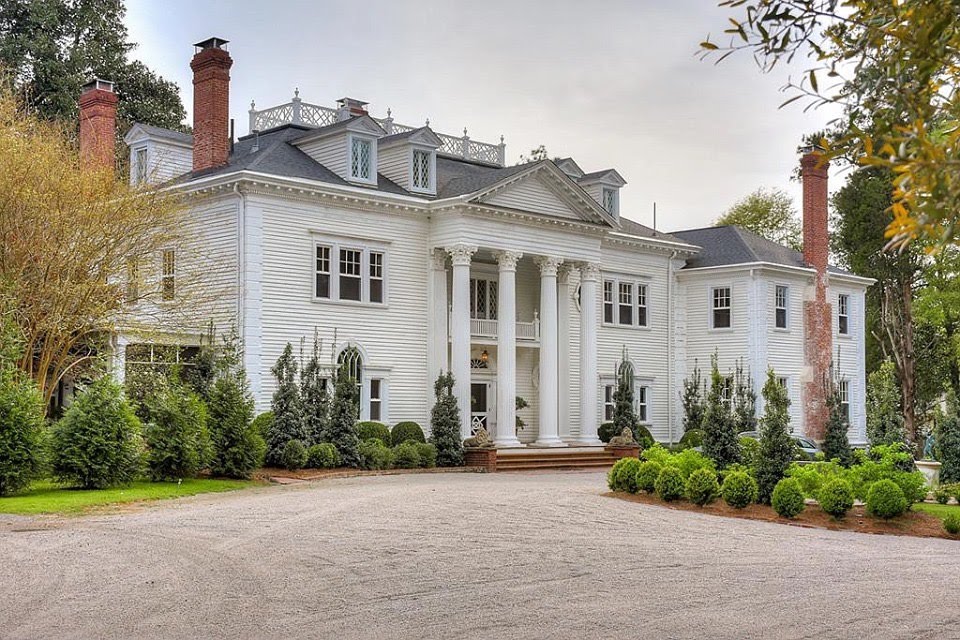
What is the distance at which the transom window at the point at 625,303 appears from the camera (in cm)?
3941

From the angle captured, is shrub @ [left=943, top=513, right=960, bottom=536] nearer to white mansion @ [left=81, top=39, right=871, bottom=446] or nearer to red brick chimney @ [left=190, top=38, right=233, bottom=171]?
white mansion @ [left=81, top=39, right=871, bottom=446]

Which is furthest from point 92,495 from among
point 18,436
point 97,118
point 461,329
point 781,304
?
point 781,304

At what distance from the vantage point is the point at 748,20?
713cm

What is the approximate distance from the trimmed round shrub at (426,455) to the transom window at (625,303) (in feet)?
38.5

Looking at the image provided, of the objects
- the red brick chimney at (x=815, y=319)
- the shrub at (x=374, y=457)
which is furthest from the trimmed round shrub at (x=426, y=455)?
the red brick chimney at (x=815, y=319)

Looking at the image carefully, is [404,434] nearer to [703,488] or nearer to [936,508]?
[703,488]

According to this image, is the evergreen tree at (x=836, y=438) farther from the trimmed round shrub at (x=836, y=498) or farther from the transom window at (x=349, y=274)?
the transom window at (x=349, y=274)

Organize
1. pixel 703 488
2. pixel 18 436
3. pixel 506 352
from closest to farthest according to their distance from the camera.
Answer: pixel 703 488, pixel 18 436, pixel 506 352

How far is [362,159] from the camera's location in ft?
107

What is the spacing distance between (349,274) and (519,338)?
6.77 metres

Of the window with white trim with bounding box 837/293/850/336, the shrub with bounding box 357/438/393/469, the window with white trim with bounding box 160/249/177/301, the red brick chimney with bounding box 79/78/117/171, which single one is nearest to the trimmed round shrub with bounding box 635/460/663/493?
the shrub with bounding box 357/438/393/469

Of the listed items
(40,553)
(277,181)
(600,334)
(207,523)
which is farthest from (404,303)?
(40,553)

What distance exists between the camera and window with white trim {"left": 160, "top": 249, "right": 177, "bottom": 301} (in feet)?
97.3

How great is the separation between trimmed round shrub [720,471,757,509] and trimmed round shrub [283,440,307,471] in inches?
408
